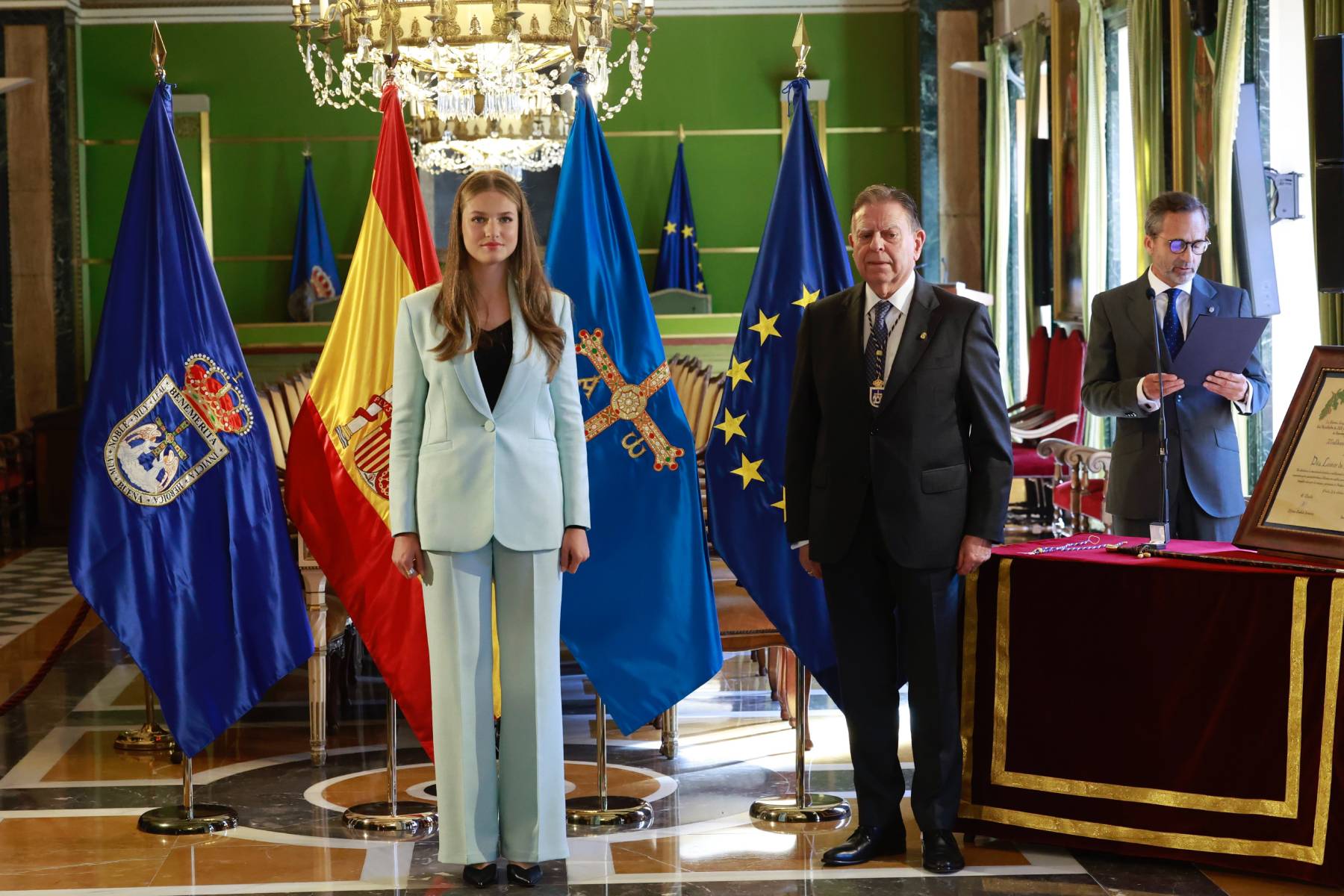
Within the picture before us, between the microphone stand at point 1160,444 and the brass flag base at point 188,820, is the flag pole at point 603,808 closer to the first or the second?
the brass flag base at point 188,820

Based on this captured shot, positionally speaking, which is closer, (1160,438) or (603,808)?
(1160,438)

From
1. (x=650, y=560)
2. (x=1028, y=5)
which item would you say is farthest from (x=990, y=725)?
(x=1028, y=5)

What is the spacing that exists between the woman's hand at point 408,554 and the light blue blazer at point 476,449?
21 millimetres

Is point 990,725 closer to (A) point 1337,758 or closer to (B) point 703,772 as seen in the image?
(A) point 1337,758

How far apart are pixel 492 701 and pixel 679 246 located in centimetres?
881

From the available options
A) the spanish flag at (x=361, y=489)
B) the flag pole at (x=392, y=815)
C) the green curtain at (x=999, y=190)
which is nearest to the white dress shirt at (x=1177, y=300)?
the spanish flag at (x=361, y=489)

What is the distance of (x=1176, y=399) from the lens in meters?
3.98

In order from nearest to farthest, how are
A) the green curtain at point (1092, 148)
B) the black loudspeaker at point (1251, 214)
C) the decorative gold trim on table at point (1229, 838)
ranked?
the decorative gold trim on table at point (1229, 838)
the black loudspeaker at point (1251, 214)
the green curtain at point (1092, 148)

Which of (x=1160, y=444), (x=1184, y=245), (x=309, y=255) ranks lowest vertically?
(x=1160, y=444)

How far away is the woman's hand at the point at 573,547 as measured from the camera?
11.5ft

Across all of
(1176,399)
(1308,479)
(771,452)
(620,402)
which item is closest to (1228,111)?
(1176,399)

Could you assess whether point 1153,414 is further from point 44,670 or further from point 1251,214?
point 44,670

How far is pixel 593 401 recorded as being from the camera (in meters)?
4.04

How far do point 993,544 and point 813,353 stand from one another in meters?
0.63
